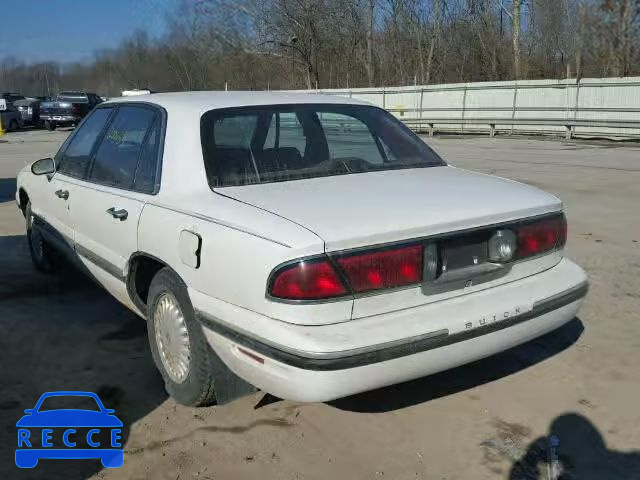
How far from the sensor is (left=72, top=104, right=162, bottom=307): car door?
11.6ft

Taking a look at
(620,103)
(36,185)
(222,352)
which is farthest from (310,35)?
(222,352)

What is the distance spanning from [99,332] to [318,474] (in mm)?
2156

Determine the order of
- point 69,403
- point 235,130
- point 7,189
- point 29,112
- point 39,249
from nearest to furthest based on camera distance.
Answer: point 69,403 → point 235,130 → point 39,249 → point 7,189 → point 29,112

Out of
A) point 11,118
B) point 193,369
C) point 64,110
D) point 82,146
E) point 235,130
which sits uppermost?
point 235,130

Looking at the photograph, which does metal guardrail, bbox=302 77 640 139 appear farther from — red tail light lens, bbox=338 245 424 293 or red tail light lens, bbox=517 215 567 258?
red tail light lens, bbox=338 245 424 293

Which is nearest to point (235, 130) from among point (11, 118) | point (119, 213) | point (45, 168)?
point (119, 213)

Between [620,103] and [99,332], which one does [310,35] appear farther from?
[99,332]

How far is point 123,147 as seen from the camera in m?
3.95

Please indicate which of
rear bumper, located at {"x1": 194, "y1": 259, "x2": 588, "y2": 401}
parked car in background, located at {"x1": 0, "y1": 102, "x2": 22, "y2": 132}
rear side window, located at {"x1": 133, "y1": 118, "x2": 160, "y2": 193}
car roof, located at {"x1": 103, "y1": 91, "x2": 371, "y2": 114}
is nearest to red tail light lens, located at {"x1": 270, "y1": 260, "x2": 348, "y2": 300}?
rear bumper, located at {"x1": 194, "y1": 259, "x2": 588, "y2": 401}

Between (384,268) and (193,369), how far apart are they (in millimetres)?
1091

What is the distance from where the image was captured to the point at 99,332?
4.34 m

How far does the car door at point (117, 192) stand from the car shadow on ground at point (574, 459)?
7.13 feet

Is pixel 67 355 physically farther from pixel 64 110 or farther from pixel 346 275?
→ pixel 64 110

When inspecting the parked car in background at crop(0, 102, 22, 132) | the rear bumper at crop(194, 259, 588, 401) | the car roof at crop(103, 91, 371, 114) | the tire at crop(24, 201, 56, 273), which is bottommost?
the parked car in background at crop(0, 102, 22, 132)
